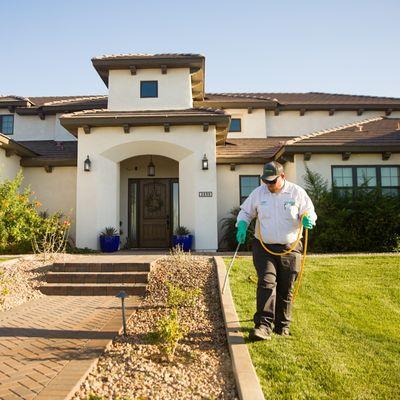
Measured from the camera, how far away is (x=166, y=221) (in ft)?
45.5

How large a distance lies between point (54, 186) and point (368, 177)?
11.4m

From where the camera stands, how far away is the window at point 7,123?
667 inches

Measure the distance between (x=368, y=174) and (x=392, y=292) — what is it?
7049 millimetres

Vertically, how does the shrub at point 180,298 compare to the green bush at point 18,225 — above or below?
below

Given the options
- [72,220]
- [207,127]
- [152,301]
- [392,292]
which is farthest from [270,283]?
[72,220]

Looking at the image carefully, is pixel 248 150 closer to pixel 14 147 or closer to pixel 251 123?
pixel 251 123

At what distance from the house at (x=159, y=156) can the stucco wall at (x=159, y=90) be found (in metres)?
0.04

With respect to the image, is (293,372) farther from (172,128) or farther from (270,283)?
(172,128)

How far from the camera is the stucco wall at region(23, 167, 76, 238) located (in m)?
13.6

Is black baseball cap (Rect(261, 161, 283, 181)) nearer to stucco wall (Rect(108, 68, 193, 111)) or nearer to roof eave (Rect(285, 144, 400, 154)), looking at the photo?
roof eave (Rect(285, 144, 400, 154))

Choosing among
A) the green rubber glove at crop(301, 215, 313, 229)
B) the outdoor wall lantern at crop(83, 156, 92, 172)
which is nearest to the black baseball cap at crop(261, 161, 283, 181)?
the green rubber glove at crop(301, 215, 313, 229)

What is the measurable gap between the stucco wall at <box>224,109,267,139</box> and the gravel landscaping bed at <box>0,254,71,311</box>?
10.6 meters

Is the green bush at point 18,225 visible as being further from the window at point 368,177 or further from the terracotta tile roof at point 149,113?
the window at point 368,177

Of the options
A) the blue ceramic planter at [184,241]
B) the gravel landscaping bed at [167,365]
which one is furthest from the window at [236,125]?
the gravel landscaping bed at [167,365]
